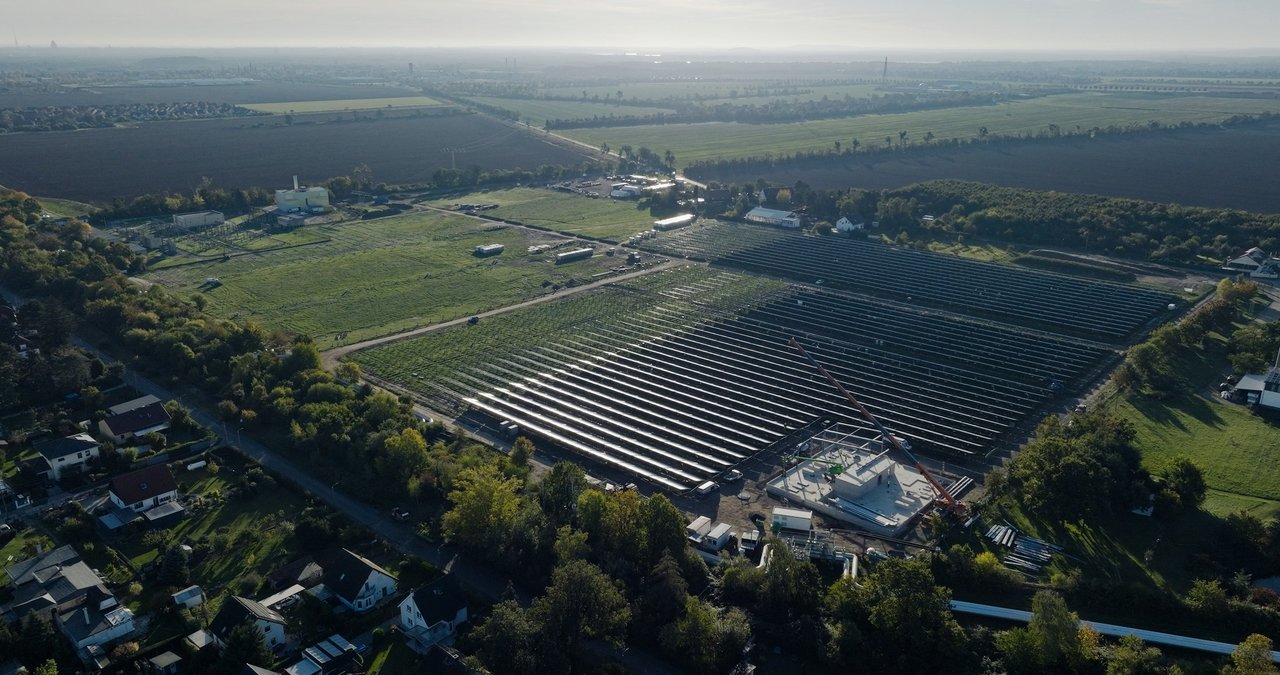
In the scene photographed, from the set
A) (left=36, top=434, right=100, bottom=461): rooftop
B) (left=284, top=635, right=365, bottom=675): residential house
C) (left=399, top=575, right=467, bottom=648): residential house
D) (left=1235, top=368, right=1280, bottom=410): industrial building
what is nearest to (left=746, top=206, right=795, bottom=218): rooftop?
(left=1235, top=368, right=1280, bottom=410): industrial building

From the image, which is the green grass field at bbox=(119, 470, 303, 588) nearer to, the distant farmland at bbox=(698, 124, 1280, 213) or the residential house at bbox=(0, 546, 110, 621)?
the residential house at bbox=(0, 546, 110, 621)

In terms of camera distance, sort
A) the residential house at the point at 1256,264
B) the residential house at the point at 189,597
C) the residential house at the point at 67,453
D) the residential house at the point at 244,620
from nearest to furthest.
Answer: the residential house at the point at 244,620 < the residential house at the point at 189,597 < the residential house at the point at 67,453 < the residential house at the point at 1256,264

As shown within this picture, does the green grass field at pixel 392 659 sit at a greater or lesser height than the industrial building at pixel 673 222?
lesser

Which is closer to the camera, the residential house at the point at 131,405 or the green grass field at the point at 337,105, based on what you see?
the residential house at the point at 131,405

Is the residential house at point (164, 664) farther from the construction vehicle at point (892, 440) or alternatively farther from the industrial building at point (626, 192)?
the industrial building at point (626, 192)

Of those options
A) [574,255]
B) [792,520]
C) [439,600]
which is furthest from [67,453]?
[574,255]

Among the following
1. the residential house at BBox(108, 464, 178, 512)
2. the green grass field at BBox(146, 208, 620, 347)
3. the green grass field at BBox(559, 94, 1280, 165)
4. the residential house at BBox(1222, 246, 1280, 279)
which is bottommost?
the residential house at BBox(108, 464, 178, 512)

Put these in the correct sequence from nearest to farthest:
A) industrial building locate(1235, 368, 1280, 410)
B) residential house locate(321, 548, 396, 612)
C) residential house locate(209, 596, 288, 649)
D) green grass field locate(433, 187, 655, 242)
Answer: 1. residential house locate(209, 596, 288, 649)
2. residential house locate(321, 548, 396, 612)
3. industrial building locate(1235, 368, 1280, 410)
4. green grass field locate(433, 187, 655, 242)

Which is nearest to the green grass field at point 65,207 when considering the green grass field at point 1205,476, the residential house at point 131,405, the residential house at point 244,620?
the residential house at point 131,405

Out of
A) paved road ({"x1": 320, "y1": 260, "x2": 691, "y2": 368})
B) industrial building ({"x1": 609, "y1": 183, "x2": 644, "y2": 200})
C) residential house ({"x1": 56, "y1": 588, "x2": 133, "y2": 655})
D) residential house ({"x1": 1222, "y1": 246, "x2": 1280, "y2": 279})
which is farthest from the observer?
industrial building ({"x1": 609, "y1": 183, "x2": 644, "y2": 200})
